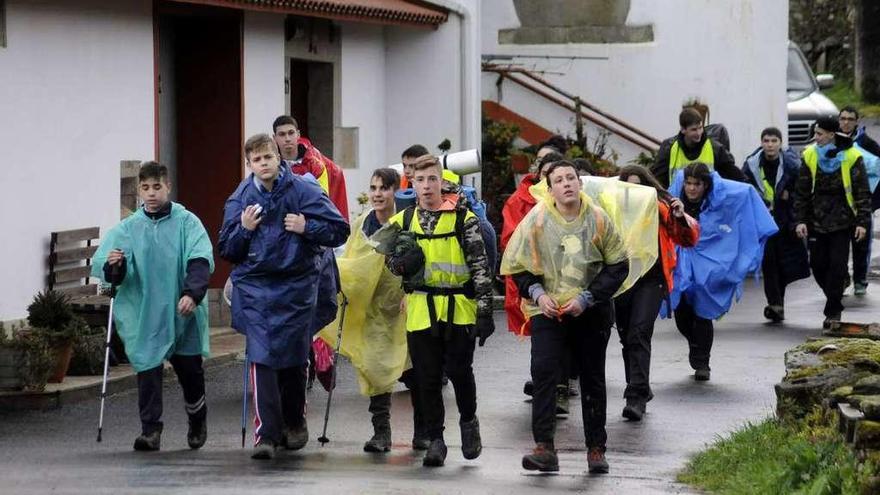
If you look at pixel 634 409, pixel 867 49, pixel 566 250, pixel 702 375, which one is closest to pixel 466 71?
pixel 702 375

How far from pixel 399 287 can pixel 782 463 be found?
116 inches

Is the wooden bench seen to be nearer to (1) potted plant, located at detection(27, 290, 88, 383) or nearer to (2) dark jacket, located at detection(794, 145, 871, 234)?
(1) potted plant, located at detection(27, 290, 88, 383)

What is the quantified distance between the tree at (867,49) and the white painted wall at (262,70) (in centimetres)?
2443

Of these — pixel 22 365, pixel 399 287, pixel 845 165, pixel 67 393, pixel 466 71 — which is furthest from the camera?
pixel 466 71

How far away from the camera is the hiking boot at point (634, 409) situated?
12.5 meters

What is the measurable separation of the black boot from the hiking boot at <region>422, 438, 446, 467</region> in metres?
0.59

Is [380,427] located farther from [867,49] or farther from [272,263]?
[867,49]

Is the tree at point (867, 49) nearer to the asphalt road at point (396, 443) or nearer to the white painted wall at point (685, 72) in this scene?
the white painted wall at point (685, 72)

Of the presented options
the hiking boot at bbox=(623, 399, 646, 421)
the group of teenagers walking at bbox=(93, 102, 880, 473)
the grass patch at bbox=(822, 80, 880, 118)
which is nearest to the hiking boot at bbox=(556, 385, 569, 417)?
the group of teenagers walking at bbox=(93, 102, 880, 473)

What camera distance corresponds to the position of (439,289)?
10594 millimetres

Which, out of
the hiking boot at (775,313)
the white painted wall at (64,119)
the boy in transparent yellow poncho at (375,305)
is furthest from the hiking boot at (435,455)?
the hiking boot at (775,313)

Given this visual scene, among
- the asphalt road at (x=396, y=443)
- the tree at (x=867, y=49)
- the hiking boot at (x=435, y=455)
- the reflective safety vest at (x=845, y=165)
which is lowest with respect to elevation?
the asphalt road at (x=396, y=443)

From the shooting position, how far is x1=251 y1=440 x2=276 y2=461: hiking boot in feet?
34.7

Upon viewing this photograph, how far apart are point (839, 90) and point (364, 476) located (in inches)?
1412
